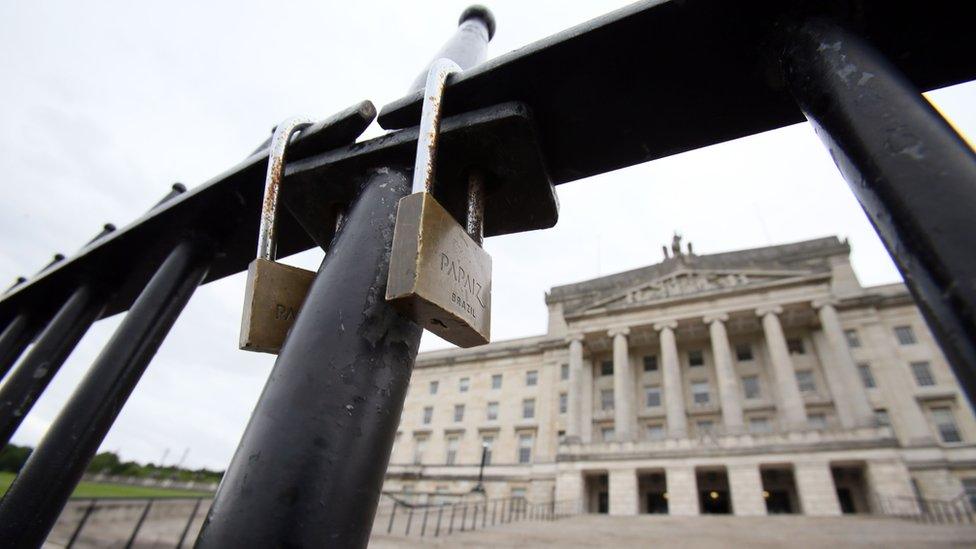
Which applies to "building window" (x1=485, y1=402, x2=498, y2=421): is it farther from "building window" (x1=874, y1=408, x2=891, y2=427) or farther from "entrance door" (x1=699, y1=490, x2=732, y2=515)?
"building window" (x1=874, y1=408, x2=891, y2=427)

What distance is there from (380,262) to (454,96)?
0.68 meters

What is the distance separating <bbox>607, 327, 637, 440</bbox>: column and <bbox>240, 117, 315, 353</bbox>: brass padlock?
3370 centimetres

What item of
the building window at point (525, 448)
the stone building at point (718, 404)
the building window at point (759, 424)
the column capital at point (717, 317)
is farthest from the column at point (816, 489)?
the building window at point (525, 448)

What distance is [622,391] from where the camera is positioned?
33938 millimetres

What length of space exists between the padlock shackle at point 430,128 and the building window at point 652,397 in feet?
130

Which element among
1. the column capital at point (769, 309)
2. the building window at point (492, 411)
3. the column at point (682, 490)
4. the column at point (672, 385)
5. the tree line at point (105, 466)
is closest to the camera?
the column at point (682, 490)

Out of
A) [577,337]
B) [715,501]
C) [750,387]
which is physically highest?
[577,337]

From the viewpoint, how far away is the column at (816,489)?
24391mm

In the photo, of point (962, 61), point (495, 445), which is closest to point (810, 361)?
point (495, 445)

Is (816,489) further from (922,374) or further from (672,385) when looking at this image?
(922,374)

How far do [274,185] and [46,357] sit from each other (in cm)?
279

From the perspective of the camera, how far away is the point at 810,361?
3344 cm

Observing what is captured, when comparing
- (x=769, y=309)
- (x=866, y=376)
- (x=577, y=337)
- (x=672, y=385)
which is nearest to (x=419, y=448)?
(x=577, y=337)

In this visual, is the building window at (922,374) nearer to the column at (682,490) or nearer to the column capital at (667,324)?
the column capital at (667,324)
